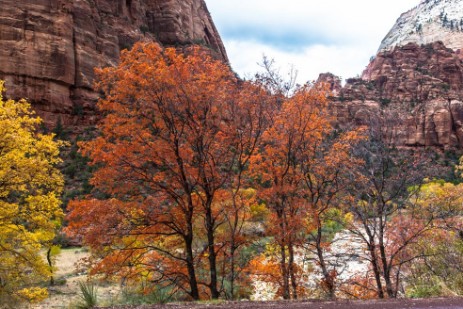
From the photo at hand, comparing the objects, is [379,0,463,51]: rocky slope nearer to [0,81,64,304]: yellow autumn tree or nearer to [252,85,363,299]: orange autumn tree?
[252,85,363,299]: orange autumn tree

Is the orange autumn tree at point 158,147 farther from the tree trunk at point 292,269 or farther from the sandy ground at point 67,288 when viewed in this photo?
the sandy ground at point 67,288

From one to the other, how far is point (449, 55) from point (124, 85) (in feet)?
442

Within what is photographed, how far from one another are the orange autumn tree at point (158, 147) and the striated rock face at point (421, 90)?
67.0m

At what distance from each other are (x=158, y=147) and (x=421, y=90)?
110828 millimetres

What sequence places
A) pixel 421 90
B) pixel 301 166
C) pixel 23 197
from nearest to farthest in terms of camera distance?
pixel 301 166 → pixel 23 197 → pixel 421 90

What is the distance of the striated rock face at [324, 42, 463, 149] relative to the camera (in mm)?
97562

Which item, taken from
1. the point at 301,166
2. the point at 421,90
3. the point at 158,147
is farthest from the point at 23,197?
the point at 421,90

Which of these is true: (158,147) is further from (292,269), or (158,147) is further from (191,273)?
(292,269)

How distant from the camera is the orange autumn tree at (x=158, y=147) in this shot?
12656 millimetres

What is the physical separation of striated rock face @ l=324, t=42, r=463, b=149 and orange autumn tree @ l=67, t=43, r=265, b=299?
67042 millimetres

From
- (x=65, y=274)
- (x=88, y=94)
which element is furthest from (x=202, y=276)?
(x=88, y=94)

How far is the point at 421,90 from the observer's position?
358 feet

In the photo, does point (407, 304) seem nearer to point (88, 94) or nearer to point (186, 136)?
point (186, 136)

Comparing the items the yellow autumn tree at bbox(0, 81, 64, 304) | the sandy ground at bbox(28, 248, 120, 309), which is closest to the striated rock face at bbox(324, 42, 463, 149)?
the sandy ground at bbox(28, 248, 120, 309)
